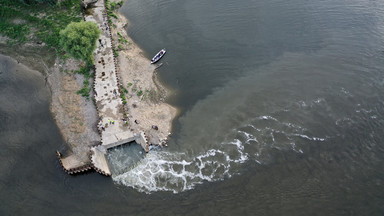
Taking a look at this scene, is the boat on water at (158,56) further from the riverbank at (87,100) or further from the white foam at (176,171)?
the white foam at (176,171)

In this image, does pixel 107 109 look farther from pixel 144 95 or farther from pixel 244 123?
pixel 244 123

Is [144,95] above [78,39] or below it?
below

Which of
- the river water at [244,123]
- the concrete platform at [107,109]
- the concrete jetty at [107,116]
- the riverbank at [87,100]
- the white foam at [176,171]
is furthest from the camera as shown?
the riverbank at [87,100]

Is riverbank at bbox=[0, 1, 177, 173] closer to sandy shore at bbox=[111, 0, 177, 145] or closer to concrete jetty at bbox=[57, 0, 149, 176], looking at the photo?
sandy shore at bbox=[111, 0, 177, 145]

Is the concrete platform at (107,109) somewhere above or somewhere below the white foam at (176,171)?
above

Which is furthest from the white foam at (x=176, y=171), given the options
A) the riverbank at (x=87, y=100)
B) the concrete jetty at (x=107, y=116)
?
the riverbank at (x=87, y=100)

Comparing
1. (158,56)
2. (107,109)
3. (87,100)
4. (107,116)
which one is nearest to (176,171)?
(107,116)

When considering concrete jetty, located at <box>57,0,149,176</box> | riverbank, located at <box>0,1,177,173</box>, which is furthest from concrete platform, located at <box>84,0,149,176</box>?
riverbank, located at <box>0,1,177,173</box>
